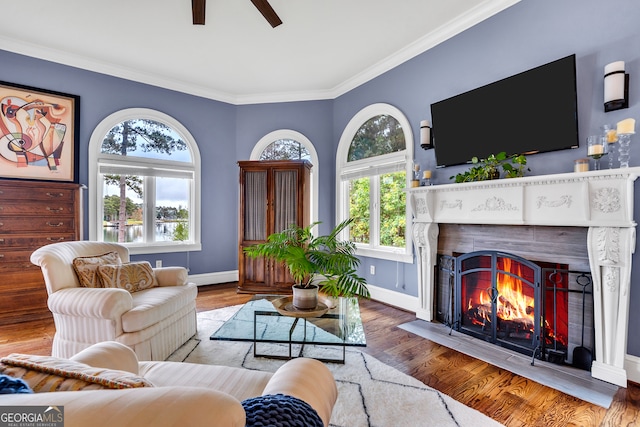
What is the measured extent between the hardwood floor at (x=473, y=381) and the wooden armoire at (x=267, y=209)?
1647 mm

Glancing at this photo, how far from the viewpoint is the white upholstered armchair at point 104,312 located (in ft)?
6.31

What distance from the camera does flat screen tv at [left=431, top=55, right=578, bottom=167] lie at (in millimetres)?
2164

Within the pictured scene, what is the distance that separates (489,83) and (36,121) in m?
4.83

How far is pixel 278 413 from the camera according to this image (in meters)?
0.65

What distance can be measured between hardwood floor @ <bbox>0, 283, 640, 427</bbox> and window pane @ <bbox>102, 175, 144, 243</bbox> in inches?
49.0

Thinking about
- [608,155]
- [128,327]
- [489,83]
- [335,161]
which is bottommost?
[128,327]

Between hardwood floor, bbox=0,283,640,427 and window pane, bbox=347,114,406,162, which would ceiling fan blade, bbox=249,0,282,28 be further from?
hardwood floor, bbox=0,283,640,427

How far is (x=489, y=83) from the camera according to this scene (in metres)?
2.65

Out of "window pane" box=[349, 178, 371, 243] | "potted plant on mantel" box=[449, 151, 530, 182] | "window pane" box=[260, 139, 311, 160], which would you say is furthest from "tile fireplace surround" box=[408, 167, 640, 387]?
"window pane" box=[260, 139, 311, 160]

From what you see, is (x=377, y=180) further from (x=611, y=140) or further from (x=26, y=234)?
(x=26, y=234)

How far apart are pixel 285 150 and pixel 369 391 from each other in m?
3.71

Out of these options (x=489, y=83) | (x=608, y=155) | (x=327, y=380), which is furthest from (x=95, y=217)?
(x=608, y=155)

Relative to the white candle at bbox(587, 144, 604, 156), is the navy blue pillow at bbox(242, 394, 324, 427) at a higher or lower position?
lower

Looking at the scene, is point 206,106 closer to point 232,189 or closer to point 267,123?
point 267,123
